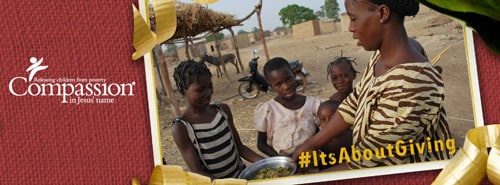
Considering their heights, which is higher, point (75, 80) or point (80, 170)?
point (75, 80)

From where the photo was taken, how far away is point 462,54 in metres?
0.52

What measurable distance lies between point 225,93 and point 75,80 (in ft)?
0.57

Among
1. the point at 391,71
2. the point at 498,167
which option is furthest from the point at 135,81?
the point at 498,167

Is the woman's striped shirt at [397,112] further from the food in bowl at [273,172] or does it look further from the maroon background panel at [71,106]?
the maroon background panel at [71,106]

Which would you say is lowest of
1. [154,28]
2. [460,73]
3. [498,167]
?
[498,167]

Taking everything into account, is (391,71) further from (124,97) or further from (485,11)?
(124,97)

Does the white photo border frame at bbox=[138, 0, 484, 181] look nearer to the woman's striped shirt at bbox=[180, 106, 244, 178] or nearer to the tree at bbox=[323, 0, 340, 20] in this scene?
the woman's striped shirt at bbox=[180, 106, 244, 178]

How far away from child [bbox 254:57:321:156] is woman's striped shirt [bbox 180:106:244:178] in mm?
35

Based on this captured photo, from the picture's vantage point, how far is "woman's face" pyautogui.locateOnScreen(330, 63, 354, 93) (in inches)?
20.5

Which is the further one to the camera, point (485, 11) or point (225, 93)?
point (225, 93)

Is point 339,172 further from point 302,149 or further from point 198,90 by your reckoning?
point 198,90

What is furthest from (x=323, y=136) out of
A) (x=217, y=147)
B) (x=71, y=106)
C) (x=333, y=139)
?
(x=71, y=106)

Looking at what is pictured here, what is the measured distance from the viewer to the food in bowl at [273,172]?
1.70 ft

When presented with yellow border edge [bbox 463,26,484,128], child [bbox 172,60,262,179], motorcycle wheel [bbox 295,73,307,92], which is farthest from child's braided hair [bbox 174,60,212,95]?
yellow border edge [bbox 463,26,484,128]
